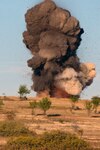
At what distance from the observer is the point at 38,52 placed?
604 feet

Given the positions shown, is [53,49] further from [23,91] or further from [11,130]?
[11,130]

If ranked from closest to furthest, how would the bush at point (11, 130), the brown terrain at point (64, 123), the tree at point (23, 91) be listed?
the bush at point (11, 130)
the brown terrain at point (64, 123)
the tree at point (23, 91)

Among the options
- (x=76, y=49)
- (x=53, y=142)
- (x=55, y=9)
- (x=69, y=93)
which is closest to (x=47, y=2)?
(x=55, y=9)

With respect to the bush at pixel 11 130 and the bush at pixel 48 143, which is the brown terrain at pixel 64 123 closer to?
the bush at pixel 11 130

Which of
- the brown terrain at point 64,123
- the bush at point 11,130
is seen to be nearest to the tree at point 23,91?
the brown terrain at point 64,123

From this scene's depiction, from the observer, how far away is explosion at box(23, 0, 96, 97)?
18288cm

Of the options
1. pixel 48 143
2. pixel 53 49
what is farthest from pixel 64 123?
pixel 53 49

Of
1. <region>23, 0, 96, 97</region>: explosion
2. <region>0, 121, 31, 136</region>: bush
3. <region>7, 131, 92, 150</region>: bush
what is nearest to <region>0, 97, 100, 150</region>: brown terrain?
<region>0, 121, 31, 136</region>: bush

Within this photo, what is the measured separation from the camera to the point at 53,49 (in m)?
183

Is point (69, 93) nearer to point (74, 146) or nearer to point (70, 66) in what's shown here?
point (70, 66)

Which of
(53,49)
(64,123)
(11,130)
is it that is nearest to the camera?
(11,130)

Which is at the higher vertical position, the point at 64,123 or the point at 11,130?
the point at 64,123

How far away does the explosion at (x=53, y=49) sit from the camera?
183 meters

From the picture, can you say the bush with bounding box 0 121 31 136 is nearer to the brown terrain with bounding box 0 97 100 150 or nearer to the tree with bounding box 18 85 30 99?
the brown terrain with bounding box 0 97 100 150
